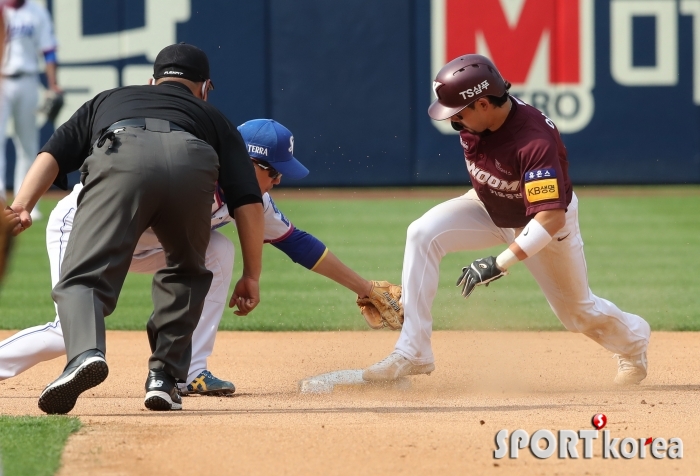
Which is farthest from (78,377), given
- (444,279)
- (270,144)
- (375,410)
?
(444,279)

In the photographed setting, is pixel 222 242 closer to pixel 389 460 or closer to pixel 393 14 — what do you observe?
pixel 389 460

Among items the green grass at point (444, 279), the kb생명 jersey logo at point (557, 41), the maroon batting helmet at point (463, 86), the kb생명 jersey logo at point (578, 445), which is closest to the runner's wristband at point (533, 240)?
the maroon batting helmet at point (463, 86)

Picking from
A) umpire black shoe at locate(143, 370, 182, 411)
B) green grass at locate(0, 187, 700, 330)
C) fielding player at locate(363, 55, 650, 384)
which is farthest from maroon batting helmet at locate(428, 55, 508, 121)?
green grass at locate(0, 187, 700, 330)

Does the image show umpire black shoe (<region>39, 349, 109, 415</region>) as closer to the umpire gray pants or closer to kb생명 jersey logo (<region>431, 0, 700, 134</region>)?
the umpire gray pants

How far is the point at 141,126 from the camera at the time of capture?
12.7 ft

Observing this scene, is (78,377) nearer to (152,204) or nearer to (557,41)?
(152,204)

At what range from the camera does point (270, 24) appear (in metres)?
14.3

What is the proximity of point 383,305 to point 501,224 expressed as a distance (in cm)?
70

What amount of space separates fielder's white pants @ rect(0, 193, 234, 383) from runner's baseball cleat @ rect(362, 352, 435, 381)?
2.51 feet

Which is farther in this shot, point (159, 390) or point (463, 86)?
point (463, 86)

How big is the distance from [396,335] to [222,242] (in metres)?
2.26

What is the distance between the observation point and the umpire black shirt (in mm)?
3945

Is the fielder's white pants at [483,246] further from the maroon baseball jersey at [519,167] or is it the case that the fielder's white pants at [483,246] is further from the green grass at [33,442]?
the green grass at [33,442]

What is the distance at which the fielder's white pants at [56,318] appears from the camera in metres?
4.04
